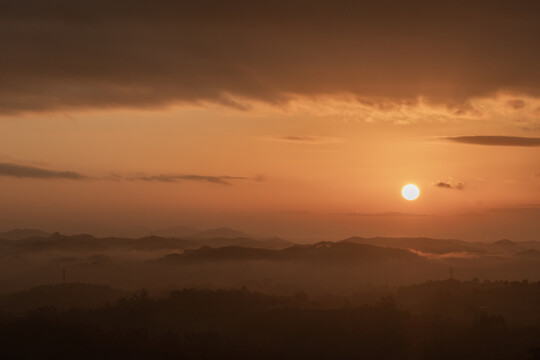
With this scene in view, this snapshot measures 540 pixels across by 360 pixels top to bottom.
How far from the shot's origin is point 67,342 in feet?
477

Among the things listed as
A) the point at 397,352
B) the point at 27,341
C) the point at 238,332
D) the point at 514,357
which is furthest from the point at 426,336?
the point at 27,341

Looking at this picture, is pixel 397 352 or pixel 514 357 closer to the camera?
pixel 514 357

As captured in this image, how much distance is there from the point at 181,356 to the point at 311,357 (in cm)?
2941

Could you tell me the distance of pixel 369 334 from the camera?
153m

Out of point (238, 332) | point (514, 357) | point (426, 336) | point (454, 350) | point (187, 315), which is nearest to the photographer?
point (514, 357)

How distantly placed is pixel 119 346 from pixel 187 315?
51332mm

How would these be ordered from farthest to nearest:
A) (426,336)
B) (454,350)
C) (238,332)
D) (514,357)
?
(238,332), (426,336), (454,350), (514,357)

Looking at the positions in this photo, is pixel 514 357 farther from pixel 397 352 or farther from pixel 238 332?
pixel 238 332

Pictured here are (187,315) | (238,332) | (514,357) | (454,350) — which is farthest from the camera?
(187,315)

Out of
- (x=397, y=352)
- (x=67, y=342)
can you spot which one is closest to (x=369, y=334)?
(x=397, y=352)

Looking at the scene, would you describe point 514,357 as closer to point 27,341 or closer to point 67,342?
point 67,342

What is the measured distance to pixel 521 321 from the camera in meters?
168

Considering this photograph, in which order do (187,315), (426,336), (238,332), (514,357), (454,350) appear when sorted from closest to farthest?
Result: (514,357)
(454,350)
(426,336)
(238,332)
(187,315)

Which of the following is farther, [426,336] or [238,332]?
[238,332]
